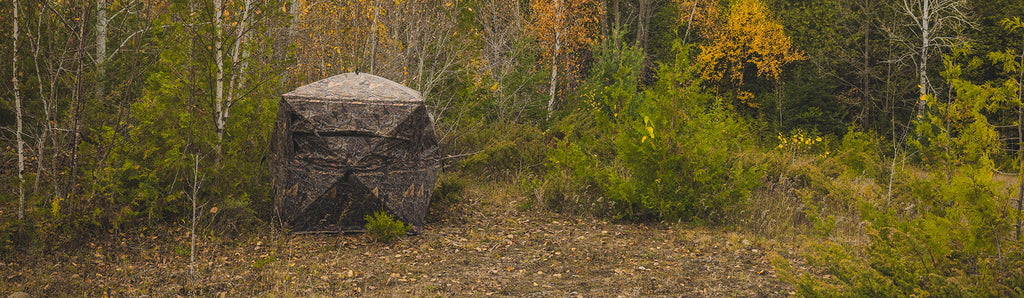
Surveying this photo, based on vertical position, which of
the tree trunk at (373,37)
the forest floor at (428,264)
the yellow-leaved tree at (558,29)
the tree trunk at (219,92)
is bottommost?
the forest floor at (428,264)

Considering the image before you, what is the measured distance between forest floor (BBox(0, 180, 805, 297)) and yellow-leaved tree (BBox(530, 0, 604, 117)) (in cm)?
829

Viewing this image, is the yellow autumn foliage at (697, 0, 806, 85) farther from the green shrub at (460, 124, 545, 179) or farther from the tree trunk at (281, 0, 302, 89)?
the tree trunk at (281, 0, 302, 89)

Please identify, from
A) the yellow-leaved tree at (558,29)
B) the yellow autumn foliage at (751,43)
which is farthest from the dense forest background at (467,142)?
the yellow autumn foliage at (751,43)

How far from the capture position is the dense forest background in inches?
123

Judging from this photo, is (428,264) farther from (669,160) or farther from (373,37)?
(373,37)

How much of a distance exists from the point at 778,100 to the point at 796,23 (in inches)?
158

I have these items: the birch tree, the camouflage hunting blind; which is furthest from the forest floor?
the birch tree

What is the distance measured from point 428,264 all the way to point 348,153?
4.33 ft

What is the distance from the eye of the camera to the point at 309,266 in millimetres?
5168

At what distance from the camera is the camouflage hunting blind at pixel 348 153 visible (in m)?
5.79

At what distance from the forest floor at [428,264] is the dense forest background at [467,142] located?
387 millimetres

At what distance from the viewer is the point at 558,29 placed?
49.2 ft

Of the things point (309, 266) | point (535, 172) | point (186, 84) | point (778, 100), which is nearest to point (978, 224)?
point (309, 266)

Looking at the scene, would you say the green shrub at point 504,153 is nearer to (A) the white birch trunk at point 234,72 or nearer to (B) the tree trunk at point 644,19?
(A) the white birch trunk at point 234,72
